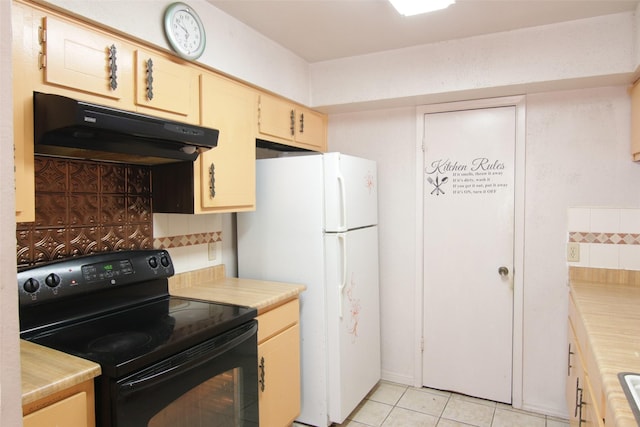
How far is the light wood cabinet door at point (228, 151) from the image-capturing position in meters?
2.06

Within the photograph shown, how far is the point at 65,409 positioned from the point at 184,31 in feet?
5.20

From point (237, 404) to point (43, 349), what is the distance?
80 centimetres

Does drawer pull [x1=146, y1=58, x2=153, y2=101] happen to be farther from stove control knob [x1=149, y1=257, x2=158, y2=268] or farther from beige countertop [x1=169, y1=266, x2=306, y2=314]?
Answer: beige countertop [x1=169, y1=266, x2=306, y2=314]

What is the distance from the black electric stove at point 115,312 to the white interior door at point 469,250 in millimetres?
1586

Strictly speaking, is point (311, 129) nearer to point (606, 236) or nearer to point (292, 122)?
point (292, 122)

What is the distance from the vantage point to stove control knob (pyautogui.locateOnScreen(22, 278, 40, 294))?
151cm

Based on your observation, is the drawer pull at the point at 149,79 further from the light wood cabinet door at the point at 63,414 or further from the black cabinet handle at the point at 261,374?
the black cabinet handle at the point at 261,374

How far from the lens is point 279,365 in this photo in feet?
7.22

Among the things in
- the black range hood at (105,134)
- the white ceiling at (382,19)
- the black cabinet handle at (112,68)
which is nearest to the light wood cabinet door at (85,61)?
the black cabinet handle at (112,68)

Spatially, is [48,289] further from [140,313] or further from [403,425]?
[403,425]

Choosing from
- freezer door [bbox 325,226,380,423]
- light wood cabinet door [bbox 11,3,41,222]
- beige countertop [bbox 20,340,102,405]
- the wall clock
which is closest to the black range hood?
light wood cabinet door [bbox 11,3,41,222]

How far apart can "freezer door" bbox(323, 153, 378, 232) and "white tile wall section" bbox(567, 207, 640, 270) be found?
125cm

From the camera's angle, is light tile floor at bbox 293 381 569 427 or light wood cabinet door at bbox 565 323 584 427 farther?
light tile floor at bbox 293 381 569 427

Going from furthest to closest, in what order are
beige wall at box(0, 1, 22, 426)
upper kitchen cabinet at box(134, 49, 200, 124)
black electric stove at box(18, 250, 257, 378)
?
1. upper kitchen cabinet at box(134, 49, 200, 124)
2. black electric stove at box(18, 250, 257, 378)
3. beige wall at box(0, 1, 22, 426)
